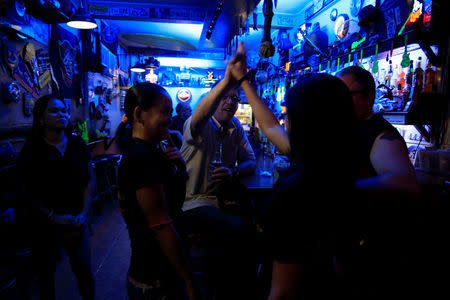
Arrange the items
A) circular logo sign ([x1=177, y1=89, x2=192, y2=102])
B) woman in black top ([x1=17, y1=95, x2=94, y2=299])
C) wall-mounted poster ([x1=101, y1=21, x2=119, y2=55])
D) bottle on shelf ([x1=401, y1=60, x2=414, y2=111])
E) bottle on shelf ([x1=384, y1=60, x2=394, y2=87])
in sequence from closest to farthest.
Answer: woman in black top ([x1=17, y1=95, x2=94, y2=299]) → bottle on shelf ([x1=401, y1=60, x2=414, y2=111]) → bottle on shelf ([x1=384, y1=60, x2=394, y2=87]) → wall-mounted poster ([x1=101, y1=21, x2=119, y2=55]) → circular logo sign ([x1=177, y1=89, x2=192, y2=102])

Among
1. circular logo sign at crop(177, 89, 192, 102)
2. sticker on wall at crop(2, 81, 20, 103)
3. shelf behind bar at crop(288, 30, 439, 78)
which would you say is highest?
circular logo sign at crop(177, 89, 192, 102)

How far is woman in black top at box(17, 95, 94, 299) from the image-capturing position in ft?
6.86

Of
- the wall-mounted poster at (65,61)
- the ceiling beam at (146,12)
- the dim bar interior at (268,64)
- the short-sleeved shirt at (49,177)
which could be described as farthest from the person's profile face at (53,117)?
the ceiling beam at (146,12)

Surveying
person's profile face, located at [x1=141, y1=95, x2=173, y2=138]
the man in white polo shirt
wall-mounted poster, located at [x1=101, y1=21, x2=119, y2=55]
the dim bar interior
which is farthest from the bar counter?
wall-mounted poster, located at [x1=101, y1=21, x2=119, y2=55]

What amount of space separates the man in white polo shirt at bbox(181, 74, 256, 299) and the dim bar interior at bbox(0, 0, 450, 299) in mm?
345

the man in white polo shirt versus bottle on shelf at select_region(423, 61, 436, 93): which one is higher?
bottle on shelf at select_region(423, 61, 436, 93)

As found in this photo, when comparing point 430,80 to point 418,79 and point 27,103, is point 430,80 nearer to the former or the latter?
point 418,79

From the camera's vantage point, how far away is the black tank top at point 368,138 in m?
1.51

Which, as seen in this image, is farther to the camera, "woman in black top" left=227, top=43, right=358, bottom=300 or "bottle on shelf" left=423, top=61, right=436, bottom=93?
"bottle on shelf" left=423, top=61, right=436, bottom=93

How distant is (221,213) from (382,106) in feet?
7.42

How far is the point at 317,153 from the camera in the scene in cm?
95

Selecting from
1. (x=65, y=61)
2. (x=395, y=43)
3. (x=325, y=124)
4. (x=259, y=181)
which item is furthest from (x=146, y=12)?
(x=325, y=124)

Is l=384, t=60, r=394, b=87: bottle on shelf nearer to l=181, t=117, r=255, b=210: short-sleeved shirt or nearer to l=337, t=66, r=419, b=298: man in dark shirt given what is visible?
l=337, t=66, r=419, b=298: man in dark shirt

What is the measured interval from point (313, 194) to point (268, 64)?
23.7 ft
